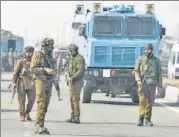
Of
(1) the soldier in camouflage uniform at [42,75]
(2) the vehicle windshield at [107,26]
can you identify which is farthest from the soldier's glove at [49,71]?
(2) the vehicle windshield at [107,26]

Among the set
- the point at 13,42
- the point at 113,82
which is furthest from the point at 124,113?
the point at 13,42

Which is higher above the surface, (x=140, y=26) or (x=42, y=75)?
(x=140, y=26)

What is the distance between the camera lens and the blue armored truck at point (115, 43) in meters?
22.1

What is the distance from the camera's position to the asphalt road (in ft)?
44.9

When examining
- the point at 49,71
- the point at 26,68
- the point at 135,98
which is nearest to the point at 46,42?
the point at 49,71

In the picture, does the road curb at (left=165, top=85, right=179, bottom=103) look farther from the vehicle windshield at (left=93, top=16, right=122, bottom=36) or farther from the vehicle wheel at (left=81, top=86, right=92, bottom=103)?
the vehicle windshield at (left=93, top=16, right=122, bottom=36)

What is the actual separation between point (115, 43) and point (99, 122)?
21.8 ft

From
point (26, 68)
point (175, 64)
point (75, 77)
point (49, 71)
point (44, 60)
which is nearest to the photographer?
point (49, 71)

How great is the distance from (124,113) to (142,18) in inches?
177

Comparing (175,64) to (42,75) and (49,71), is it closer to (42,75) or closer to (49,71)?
(42,75)

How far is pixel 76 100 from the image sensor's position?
1575 centimetres

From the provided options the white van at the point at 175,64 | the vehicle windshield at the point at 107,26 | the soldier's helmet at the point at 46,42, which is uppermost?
the vehicle windshield at the point at 107,26

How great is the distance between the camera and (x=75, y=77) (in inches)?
627

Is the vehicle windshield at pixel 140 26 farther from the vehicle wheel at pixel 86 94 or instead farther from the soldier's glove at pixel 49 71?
the soldier's glove at pixel 49 71
